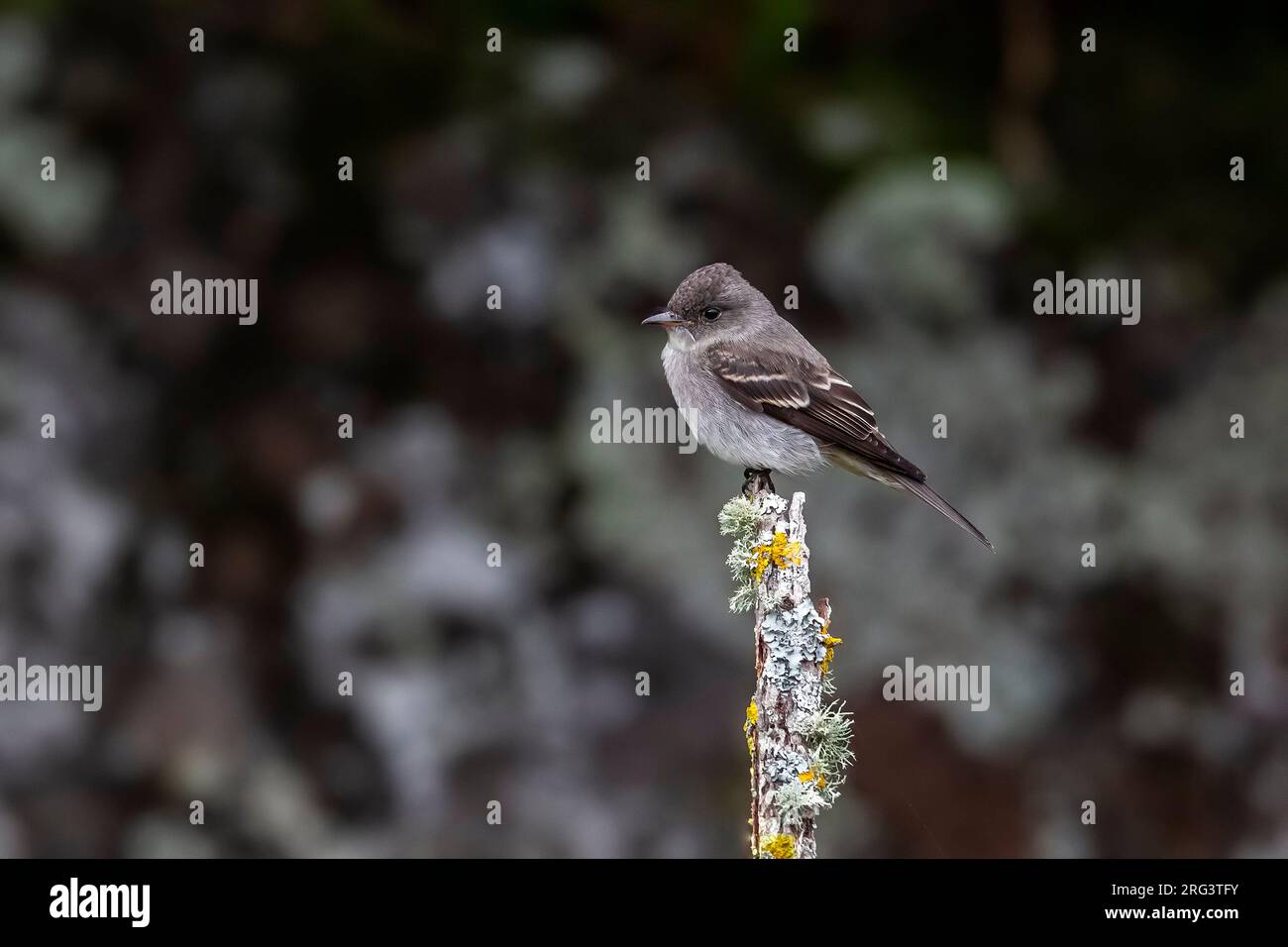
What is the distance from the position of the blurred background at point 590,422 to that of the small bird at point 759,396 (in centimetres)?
365

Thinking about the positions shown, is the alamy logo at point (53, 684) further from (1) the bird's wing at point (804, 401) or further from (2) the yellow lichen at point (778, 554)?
(2) the yellow lichen at point (778, 554)

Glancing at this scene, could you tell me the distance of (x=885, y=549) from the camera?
35.6ft

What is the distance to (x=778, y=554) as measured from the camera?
16.4 feet

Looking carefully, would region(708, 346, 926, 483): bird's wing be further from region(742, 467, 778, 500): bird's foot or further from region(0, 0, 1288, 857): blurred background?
region(0, 0, 1288, 857): blurred background

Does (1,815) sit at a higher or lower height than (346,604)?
lower

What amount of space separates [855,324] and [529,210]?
2.92 metres

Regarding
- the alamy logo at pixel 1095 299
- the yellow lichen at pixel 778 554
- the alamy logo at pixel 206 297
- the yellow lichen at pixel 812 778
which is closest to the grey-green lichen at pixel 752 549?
the yellow lichen at pixel 778 554

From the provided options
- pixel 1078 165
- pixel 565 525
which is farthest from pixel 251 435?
pixel 1078 165

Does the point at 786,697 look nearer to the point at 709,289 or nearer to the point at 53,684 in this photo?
the point at 709,289

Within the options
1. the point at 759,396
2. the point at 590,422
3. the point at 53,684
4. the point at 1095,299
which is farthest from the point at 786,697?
the point at 53,684

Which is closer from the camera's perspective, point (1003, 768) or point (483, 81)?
point (1003, 768)

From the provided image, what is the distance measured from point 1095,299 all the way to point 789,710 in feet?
25.8

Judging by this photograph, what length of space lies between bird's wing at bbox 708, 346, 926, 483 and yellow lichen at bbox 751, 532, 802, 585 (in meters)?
1.93

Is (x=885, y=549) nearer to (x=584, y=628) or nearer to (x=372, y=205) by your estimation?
(x=584, y=628)
